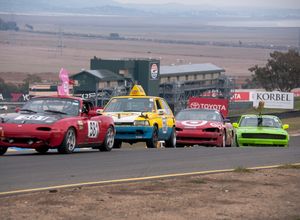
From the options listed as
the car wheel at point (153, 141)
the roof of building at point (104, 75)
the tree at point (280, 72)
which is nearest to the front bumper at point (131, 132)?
the car wheel at point (153, 141)

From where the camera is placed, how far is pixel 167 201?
36.2 ft

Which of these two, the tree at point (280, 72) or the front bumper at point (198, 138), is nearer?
the front bumper at point (198, 138)

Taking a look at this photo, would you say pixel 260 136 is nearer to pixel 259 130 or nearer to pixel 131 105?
pixel 259 130

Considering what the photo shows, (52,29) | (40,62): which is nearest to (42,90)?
(40,62)

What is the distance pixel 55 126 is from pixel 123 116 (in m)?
5.13

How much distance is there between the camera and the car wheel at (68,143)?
17.7 metres

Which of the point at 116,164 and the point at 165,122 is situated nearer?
the point at 116,164

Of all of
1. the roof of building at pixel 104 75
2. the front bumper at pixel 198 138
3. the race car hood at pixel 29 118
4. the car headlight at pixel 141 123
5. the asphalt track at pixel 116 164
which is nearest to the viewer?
the asphalt track at pixel 116 164

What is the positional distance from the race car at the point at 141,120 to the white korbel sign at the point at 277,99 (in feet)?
152

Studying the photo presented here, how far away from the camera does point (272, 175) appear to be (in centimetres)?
1424

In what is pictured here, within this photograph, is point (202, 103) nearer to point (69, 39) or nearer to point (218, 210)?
point (218, 210)

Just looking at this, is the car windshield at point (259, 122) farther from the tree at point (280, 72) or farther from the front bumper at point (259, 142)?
the tree at point (280, 72)

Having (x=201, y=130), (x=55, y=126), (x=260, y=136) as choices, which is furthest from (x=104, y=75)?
(x=55, y=126)

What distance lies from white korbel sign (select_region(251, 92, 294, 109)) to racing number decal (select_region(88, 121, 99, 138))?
168 ft
